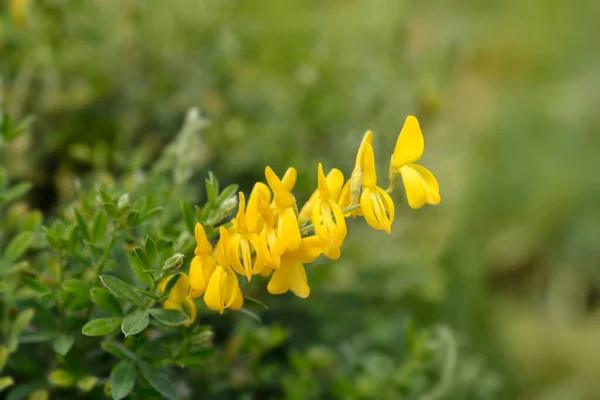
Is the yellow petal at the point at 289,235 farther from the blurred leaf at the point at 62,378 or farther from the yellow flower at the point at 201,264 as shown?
the blurred leaf at the point at 62,378

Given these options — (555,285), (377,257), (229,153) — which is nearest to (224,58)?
(229,153)

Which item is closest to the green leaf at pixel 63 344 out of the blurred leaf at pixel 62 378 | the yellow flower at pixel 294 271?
the blurred leaf at pixel 62 378

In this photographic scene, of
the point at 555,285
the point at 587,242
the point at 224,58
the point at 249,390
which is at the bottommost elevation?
the point at 249,390

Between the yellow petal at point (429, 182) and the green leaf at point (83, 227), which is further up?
the yellow petal at point (429, 182)

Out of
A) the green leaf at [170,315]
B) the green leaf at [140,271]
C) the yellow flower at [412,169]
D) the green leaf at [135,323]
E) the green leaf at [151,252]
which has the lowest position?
the green leaf at [135,323]

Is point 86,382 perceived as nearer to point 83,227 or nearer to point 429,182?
point 83,227

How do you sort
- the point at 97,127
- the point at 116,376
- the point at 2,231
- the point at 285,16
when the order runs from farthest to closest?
the point at 285,16 → the point at 97,127 → the point at 2,231 → the point at 116,376

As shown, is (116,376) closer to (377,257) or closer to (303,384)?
(303,384)
